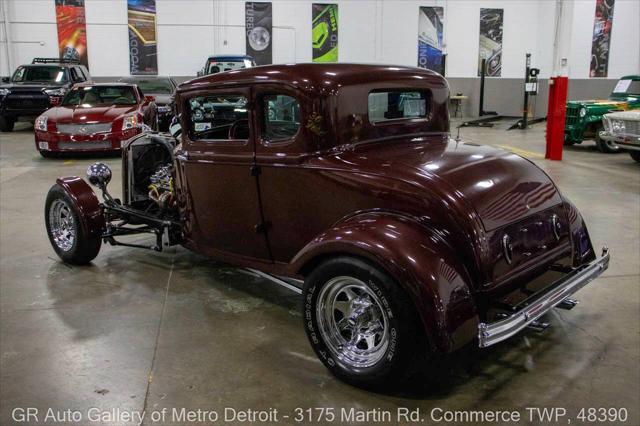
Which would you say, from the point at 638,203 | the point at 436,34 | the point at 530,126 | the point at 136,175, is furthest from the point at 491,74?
the point at 136,175

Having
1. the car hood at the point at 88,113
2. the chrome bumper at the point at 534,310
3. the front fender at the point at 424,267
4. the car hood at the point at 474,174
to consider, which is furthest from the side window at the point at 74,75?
the chrome bumper at the point at 534,310

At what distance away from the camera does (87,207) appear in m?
4.43

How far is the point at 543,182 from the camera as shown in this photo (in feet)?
10.5

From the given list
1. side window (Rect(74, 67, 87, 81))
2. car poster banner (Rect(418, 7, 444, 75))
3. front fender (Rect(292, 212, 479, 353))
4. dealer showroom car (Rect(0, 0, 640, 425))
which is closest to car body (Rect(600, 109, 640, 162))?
dealer showroom car (Rect(0, 0, 640, 425))

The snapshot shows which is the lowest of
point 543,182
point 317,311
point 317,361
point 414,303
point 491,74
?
point 317,361

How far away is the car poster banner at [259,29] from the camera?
17.8 metres

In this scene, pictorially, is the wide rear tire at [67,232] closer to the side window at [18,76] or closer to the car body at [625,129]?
the car body at [625,129]

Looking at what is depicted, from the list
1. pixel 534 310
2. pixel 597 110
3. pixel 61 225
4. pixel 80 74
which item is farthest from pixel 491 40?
pixel 534 310

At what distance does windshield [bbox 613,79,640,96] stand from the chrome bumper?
31.3 ft

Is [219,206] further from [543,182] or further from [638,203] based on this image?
[638,203]

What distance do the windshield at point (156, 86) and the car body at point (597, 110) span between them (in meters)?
8.67

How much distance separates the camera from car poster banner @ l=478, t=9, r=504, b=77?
19.4 metres

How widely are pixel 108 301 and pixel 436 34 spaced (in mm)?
17502

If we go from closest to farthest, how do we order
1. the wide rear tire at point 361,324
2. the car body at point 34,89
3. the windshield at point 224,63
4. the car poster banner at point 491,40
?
the wide rear tire at point 361,324
the car body at point 34,89
the windshield at point 224,63
the car poster banner at point 491,40
